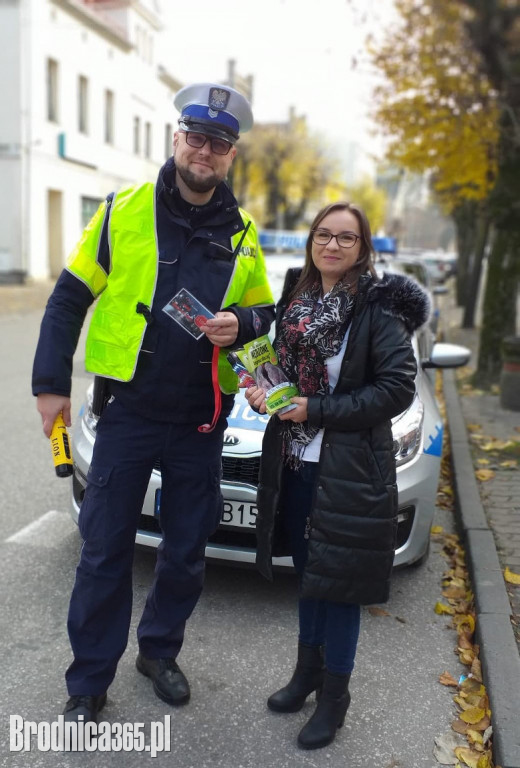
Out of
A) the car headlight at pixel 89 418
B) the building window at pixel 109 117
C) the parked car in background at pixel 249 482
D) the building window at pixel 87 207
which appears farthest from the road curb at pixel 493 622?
the building window at pixel 109 117

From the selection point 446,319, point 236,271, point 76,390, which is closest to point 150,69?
point 446,319

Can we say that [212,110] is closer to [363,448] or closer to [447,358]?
[363,448]

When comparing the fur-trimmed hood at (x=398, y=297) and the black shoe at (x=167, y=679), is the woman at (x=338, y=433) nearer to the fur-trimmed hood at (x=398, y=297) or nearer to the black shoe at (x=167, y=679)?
the fur-trimmed hood at (x=398, y=297)

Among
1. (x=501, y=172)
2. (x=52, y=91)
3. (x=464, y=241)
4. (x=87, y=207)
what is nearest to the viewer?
(x=501, y=172)

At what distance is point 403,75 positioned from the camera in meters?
14.0

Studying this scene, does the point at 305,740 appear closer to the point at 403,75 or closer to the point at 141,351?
the point at 141,351

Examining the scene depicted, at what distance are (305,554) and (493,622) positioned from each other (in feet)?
3.91

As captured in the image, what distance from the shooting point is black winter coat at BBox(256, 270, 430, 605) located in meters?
2.42

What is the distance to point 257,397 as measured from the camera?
247 cm

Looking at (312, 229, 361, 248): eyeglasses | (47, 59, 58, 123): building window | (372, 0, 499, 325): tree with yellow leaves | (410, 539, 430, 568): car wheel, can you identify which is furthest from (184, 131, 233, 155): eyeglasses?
(47, 59, 58, 123): building window

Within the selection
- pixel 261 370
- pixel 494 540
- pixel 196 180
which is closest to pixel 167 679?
pixel 261 370

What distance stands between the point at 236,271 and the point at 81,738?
68.1 inches

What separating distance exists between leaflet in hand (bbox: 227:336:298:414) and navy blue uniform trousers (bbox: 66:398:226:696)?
13.5 inches

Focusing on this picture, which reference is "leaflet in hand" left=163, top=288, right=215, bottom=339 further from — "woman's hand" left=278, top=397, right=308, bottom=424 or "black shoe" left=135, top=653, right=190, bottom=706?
"black shoe" left=135, top=653, right=190, bottom=706
